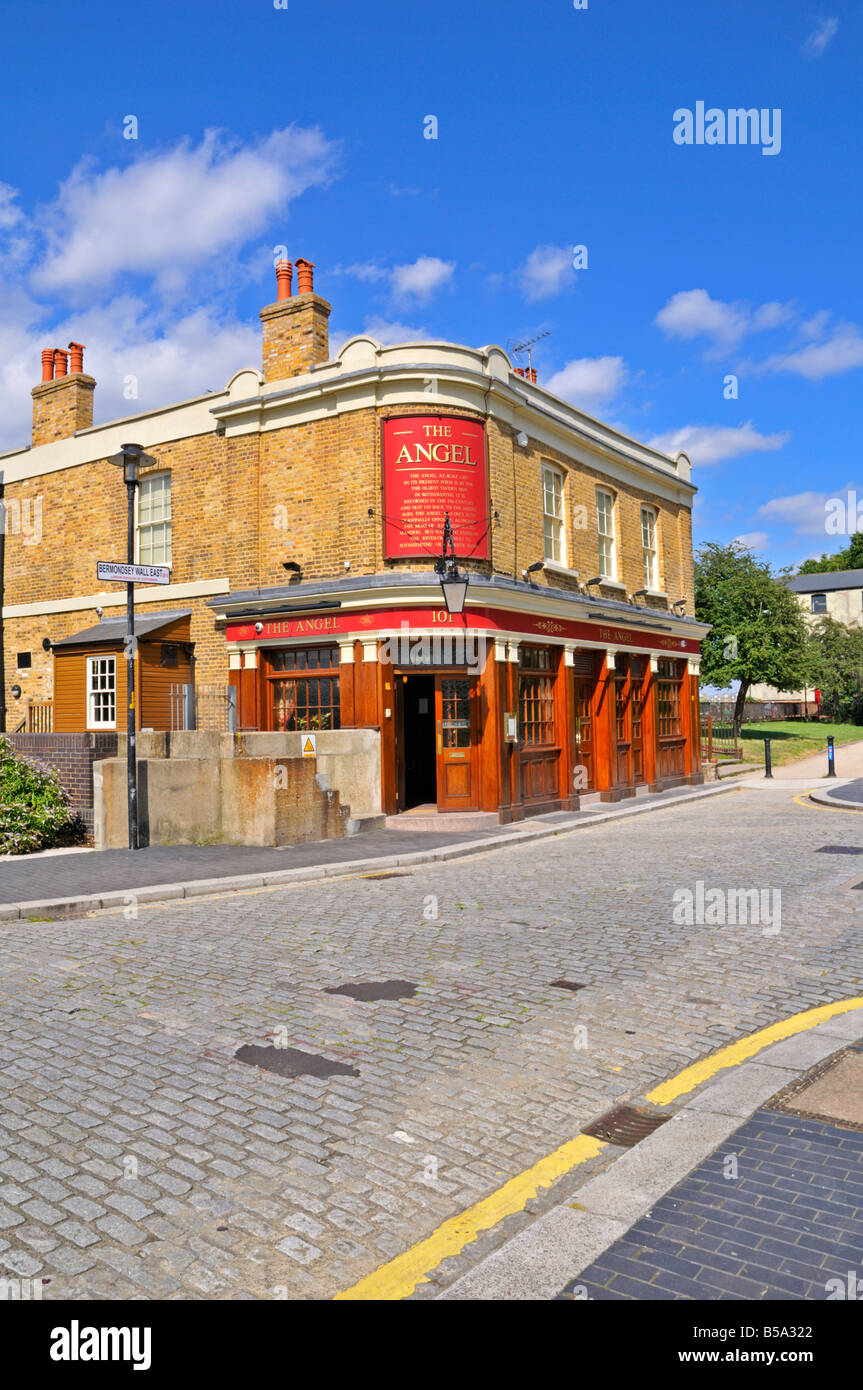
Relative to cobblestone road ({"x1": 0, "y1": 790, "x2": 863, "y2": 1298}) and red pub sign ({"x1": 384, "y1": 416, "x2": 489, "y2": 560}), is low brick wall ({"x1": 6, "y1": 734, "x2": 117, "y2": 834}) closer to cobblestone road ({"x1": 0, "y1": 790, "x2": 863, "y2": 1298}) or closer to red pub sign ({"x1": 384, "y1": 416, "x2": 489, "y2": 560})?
cobblestone road ({"x1": 0, "y1": 790, "x2": 863, "y2": 1298})

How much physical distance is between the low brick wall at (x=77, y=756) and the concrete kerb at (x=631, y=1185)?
1114 centimetres

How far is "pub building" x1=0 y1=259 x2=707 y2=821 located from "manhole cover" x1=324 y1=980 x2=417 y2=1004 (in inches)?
364

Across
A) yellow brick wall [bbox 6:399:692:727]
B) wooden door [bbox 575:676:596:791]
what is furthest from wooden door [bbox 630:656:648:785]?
yellow brick wall [bbox 6:399:692:727]

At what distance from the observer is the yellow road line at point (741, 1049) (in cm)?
470

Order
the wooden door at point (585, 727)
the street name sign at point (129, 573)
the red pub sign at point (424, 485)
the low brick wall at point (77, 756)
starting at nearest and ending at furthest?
the street name sign at point (129, 573) < the low brick wall at point (77, 756) < the red pub sign at point (424, 485) < the wooden door at point (585, 727)

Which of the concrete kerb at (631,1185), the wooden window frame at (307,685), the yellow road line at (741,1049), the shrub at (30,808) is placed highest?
the wooden window frame at (307,685)

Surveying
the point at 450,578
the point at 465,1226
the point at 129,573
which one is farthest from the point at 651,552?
the point at 465,1226

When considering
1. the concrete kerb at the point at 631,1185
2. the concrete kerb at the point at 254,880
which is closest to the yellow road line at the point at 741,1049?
the concrete kerb at the point at 631,1185

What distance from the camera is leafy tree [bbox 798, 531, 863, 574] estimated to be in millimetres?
98456

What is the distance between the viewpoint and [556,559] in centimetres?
1966

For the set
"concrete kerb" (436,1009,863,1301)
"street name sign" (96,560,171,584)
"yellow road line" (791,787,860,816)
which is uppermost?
"street name sign" (96,560,171,584)

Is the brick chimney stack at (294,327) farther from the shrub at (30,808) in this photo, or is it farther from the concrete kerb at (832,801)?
the concrete kerb at (832,801)
